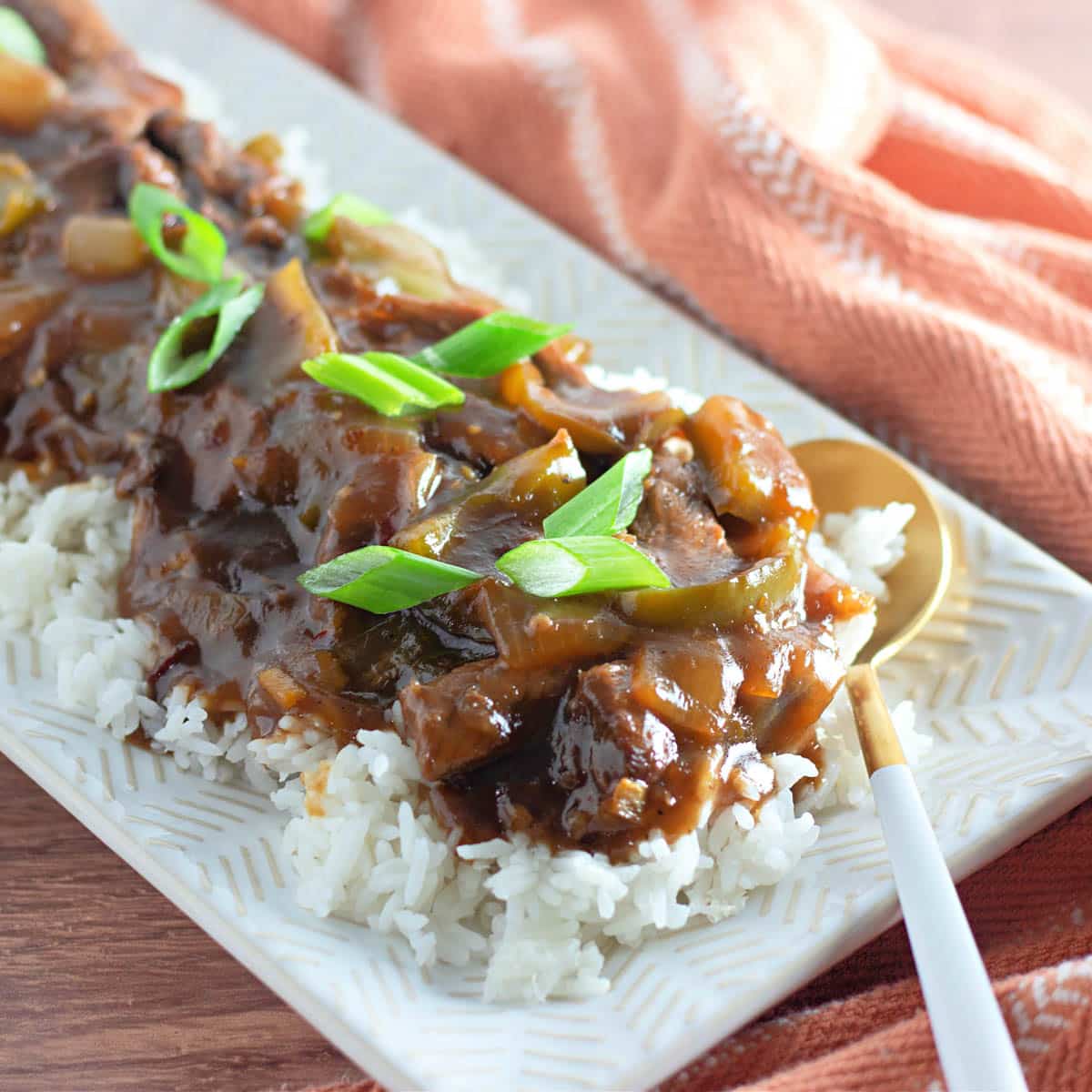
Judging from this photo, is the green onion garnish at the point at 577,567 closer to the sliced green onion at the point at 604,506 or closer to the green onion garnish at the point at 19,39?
the sliced green onion at the point at 604,506

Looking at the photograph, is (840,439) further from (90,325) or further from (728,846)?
(90,325)

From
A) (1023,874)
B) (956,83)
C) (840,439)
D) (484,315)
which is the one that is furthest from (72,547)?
(956,83)

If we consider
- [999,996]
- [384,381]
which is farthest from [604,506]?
[999,996]

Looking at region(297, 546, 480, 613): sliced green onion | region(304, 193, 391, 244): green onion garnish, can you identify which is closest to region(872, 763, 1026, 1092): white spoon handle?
region(297, 546, 480, 613): sliced green onion

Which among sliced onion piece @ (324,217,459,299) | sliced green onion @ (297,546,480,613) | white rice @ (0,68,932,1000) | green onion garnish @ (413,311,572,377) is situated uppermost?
green onion garnish @ (413,311,572,377)

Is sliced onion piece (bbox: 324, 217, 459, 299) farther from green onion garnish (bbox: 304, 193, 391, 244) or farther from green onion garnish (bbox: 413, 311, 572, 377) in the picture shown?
green onion garnish (bbox: 413, 311, 572, 377)

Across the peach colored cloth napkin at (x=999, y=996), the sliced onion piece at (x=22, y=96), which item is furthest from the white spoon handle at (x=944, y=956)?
the sliced onion piece at (x=22, y=96)
